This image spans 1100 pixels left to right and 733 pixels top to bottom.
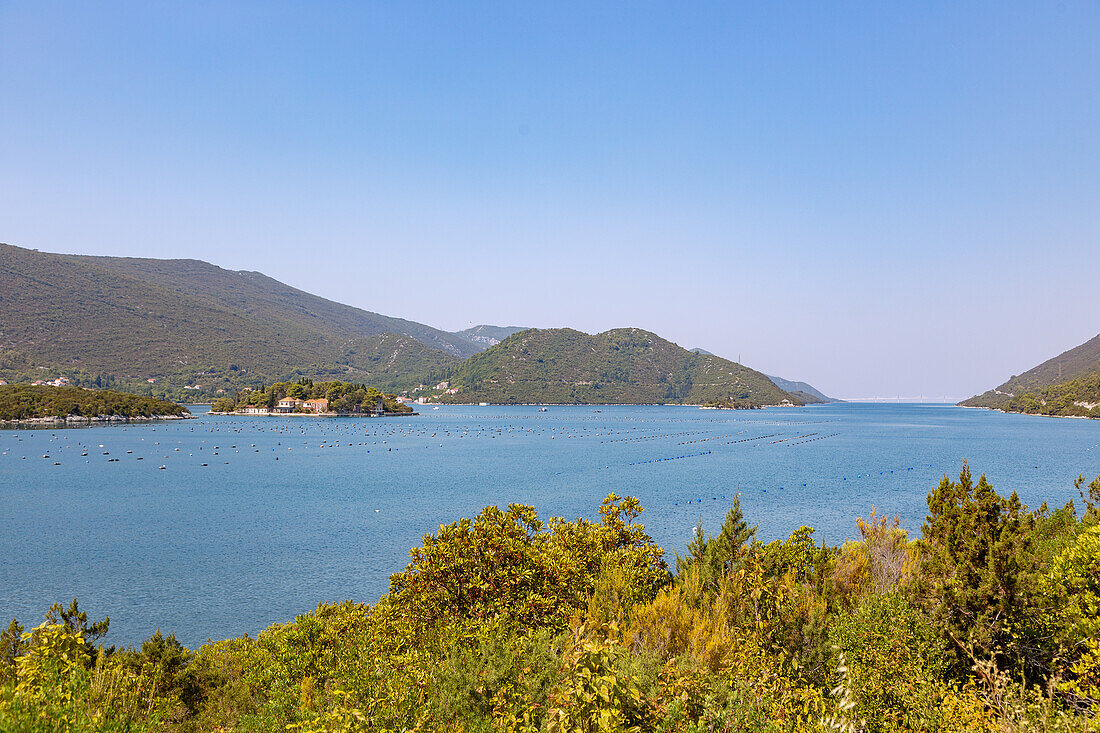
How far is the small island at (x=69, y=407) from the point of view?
151 metres

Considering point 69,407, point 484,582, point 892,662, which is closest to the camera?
point 892,662

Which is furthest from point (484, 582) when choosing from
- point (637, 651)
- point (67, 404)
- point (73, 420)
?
point (67, 404)

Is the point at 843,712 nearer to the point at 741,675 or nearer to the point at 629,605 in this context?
the point at 741,675

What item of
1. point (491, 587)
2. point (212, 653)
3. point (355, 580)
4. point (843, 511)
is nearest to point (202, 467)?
point (355, 580)

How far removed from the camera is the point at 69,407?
157375 mm

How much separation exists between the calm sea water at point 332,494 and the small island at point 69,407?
950 inches

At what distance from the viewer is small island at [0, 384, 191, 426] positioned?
15112cm

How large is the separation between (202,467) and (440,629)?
298 feet

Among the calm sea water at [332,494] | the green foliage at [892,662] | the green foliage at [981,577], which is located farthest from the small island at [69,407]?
the green foliage at [981,577]

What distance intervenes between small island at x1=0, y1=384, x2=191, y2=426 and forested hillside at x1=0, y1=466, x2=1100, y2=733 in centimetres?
17062

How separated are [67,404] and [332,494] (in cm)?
13269

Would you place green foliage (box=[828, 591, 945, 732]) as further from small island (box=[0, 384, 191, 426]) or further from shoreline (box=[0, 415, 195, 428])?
small island (box=[0, 384, 191, 426])

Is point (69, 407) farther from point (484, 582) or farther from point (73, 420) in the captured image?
point (484, 582)

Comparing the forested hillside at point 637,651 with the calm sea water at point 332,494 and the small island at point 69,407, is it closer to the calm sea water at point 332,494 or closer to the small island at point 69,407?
the calm sea water at point 332,494
